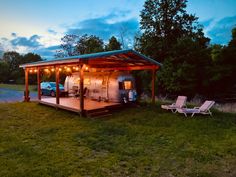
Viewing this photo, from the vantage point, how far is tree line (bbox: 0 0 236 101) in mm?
21438

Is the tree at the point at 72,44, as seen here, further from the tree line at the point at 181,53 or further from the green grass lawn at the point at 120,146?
the green grass lawn at the point at 120,146

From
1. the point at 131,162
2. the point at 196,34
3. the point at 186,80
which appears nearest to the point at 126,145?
the point at 131,162

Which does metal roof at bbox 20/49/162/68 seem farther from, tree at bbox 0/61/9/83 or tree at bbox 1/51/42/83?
tree at bbox 0/61/9/83

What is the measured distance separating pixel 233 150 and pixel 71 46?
126ft

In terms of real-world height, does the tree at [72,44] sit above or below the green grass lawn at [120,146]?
above

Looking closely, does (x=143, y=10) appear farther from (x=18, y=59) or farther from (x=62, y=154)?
(x=18, y=59)

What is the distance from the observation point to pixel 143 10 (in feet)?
97.5

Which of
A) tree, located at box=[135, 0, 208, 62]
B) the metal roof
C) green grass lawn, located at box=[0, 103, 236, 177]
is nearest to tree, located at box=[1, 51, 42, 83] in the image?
tree, located at box=[135, 0, 208, 62]

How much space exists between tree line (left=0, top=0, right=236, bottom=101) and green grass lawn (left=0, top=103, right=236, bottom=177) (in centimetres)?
1185

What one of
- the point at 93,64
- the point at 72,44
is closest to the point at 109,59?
the point at 93,64

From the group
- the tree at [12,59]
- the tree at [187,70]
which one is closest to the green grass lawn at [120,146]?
the tree at [187,70]

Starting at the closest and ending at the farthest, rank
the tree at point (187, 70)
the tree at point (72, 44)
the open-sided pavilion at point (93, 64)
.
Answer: the open-sided pavilion at point (93, 64) < the tree at point (187, 70) < the tree at point (72, 44)

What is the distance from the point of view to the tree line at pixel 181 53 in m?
21.4

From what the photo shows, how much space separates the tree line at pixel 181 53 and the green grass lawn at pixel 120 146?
38.9ft
